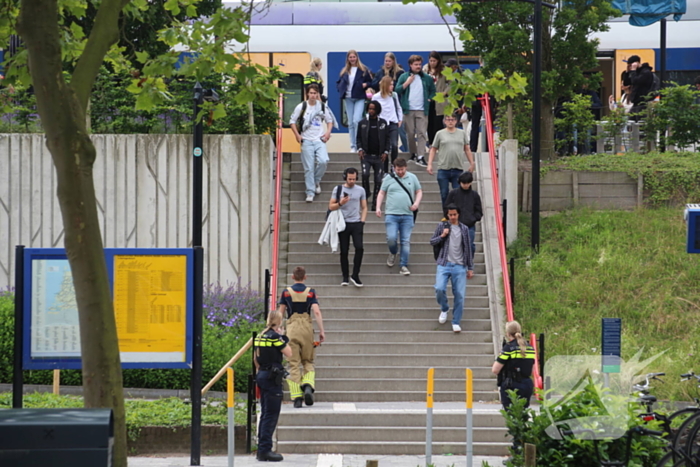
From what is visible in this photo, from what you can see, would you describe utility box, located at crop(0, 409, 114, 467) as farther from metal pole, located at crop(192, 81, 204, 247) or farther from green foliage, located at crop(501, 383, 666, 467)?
metal pole, located at crop(192, 81, 204, 247)

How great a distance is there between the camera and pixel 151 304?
10.4m

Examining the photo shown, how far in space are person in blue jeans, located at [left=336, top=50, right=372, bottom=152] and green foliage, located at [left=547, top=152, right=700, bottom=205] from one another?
3.77 meters

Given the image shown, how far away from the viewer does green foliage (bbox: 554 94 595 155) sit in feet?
66.7

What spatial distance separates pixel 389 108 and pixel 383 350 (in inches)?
188

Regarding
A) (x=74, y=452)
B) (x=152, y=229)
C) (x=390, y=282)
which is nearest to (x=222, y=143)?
(x=152, y=229)

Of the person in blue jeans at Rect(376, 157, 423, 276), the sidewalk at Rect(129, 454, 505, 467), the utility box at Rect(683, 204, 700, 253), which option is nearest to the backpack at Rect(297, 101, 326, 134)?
the person in blue jeans at Rect(376, 157, 423, 276)

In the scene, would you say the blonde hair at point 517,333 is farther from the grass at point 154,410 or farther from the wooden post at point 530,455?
the grass at point 154,410

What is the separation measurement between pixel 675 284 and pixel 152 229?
827 centimetres

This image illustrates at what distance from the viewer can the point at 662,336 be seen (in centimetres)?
1423

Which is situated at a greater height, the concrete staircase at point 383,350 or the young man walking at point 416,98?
the young man walking at point 416,98

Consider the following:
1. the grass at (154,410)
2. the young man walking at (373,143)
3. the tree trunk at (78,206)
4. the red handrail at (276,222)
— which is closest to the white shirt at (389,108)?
the young man walking at (373,143)

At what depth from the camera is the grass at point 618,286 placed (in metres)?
13.9

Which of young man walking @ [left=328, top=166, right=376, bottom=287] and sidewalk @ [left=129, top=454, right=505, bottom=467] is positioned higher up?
young man walking @ [left=328, top=166, right=376, bottom=287]

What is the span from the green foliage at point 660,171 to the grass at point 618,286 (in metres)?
0.39
